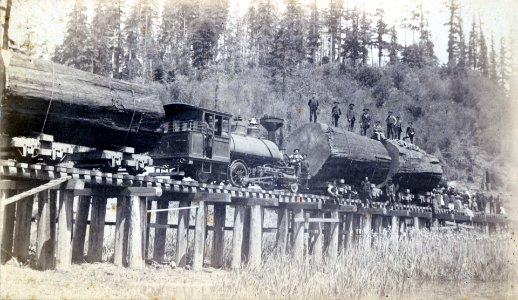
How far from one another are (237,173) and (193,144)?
2.47 m

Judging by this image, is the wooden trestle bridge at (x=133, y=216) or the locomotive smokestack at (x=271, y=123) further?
the locomotive smokestack at (x=271, y=123)

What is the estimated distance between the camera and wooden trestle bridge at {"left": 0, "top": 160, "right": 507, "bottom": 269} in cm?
1078

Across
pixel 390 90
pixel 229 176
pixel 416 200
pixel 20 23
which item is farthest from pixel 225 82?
pixel 20 23

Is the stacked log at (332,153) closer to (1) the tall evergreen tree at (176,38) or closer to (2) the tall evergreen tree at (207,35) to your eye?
(2) the tall evergreen tree at (207,35)

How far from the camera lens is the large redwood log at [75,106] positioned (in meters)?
10.3

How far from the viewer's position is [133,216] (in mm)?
12570

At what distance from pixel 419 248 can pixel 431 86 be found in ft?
127

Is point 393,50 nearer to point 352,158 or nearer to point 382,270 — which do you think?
point 352,158

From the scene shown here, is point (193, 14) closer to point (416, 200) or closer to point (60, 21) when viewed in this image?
point (416, 200)

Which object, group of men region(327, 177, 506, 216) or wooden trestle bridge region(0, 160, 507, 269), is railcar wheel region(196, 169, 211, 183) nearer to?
wooden trestle bridge region(0, 160, 507, 269)

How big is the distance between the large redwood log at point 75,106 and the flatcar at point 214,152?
5.22ft

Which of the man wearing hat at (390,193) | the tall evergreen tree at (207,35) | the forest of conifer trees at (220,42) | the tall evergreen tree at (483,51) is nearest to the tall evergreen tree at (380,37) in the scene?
the forest of conifer trees at (220,42)

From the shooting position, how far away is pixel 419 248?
17266mm

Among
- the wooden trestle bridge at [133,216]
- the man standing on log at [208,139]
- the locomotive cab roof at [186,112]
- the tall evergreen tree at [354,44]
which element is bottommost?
the wooden trestle bridge at [133,216]
